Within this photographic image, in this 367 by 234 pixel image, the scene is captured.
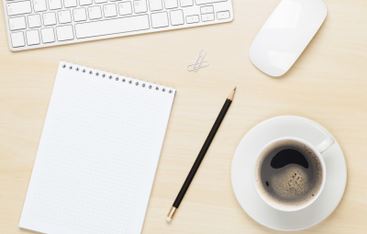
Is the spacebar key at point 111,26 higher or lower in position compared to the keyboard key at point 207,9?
lower

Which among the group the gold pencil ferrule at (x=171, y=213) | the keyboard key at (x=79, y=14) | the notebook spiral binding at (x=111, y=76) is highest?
the keyboard key at (x=79, y=14)

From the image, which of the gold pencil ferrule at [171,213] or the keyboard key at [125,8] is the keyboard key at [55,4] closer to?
the keyboard key at [125,8]

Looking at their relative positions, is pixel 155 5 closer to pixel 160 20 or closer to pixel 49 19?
pixel 160 20

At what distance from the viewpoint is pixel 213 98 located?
2.89 ft

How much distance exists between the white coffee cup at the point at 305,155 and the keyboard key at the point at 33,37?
15.8 inches

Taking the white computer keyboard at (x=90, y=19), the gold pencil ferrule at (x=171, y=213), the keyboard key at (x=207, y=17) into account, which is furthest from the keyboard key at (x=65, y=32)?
the gold pencil ferrule at (x=171, y=213)

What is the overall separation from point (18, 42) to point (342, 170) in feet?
1.83

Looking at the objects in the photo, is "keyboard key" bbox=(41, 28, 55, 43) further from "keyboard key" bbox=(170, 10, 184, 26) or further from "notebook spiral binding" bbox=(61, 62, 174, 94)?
"keyboard key" bbox=(170, 10, 184, 26)

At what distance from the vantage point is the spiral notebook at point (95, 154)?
890mm

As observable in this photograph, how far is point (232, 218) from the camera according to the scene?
884mm

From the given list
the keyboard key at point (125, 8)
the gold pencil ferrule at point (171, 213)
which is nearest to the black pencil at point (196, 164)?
the gold pencil ferrule at point (171, 213)

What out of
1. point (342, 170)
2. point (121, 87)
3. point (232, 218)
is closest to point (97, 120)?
point (121, 87)

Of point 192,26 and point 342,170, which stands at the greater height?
point 192,26

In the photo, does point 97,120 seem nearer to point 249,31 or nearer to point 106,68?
point 106,68
